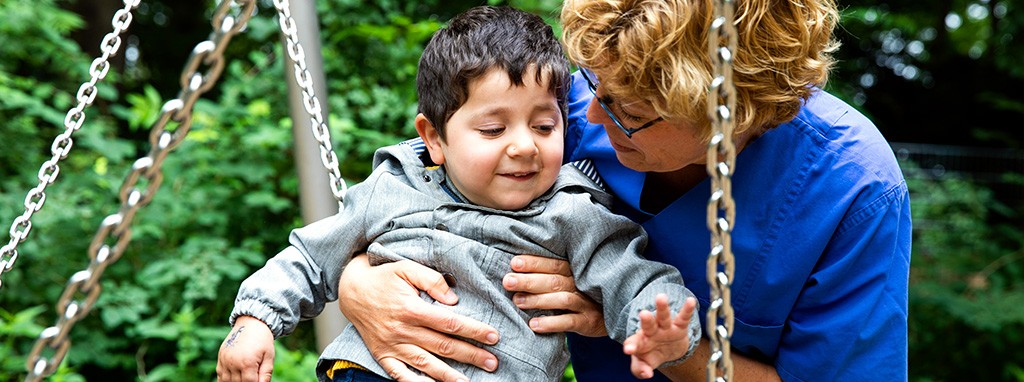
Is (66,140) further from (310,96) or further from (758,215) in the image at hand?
→ (758,215)

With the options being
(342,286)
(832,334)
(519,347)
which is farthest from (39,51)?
(832,334)

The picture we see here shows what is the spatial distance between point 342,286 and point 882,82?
26.0 feet

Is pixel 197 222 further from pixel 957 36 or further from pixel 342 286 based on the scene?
pixel 957 36

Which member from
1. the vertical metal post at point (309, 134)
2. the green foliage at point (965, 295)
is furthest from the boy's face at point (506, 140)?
the green foliage at point (965, 295)

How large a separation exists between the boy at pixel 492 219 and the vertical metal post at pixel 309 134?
1135 millimetres

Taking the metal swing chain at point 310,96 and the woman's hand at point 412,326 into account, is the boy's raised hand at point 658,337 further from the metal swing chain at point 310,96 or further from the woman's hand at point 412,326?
the metal swing chain at point 310,96

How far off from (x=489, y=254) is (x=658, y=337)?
39 centimetres

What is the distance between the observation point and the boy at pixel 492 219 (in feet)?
5.29

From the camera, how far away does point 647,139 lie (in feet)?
5.18

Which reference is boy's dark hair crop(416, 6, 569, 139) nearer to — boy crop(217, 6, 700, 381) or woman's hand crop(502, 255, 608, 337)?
boy crop(217, 6, 700, 381)

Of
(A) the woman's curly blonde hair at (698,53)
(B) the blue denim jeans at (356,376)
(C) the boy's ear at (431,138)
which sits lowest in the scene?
(B) the blue denim jeans at (356,376)

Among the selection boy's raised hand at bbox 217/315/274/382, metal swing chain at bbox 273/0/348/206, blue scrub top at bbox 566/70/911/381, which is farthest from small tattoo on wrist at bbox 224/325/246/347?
blue scrub top at bbox 566/70/911/381

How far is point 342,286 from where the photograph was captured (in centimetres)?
178

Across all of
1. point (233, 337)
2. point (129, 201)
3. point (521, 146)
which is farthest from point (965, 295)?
point (129, 201)
